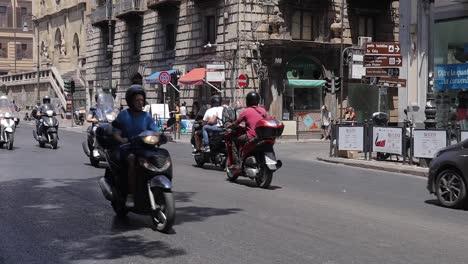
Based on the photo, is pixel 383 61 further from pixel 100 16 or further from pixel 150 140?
pixel 100 16

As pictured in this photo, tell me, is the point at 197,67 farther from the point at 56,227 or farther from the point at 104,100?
the point at 56,227

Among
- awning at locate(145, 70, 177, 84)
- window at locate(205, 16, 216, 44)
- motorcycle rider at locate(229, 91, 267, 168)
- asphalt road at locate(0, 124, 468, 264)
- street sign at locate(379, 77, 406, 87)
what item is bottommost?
asphalt road at locate(0, 124, 468, 264)

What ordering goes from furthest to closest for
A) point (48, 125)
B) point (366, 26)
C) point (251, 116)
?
1. point (366, 26)
2. point (48, 125)
3. point (251, 116)

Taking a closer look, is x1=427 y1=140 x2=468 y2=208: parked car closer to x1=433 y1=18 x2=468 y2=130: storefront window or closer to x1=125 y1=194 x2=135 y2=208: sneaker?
x1=125 y1=194 x2=135 y2=208: sneaker

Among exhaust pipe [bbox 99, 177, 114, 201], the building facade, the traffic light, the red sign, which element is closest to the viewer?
exhaust pipe [bbox 99, 177, 114, 201]

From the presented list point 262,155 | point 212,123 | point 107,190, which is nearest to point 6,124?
point 212,123

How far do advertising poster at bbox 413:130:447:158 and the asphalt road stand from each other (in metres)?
2.62

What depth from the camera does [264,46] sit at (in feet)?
105

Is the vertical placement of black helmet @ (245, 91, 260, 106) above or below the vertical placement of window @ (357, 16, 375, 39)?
below

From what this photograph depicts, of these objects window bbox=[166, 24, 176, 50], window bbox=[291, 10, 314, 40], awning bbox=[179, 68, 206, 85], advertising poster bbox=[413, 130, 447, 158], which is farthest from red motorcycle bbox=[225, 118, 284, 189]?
window bbox=[166, 24, 176, 50]

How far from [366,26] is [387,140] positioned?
65.8 ft

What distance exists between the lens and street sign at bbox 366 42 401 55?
715 inches

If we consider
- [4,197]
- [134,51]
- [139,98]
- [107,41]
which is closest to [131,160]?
[139,98]

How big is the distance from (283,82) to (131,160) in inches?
1003
